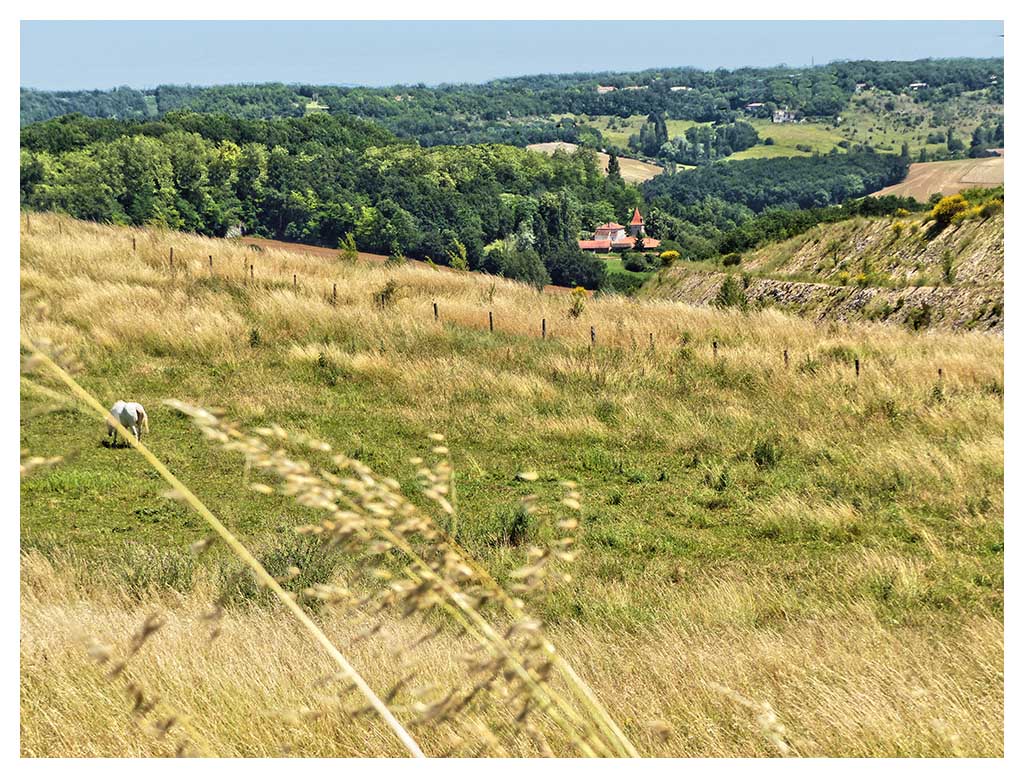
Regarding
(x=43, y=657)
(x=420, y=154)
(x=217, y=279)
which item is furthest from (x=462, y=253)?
(x=43, y=657)

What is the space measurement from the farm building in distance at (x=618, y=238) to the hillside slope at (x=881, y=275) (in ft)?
241

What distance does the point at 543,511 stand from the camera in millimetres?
9156

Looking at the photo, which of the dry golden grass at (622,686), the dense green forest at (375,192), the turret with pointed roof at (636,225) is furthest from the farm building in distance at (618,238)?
the dry golden grass at (622,686)

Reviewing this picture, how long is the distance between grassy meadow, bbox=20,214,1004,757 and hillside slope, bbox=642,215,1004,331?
187 inches

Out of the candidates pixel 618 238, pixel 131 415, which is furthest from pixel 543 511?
pixel 618 238

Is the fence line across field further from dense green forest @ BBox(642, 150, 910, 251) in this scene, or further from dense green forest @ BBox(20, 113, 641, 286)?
dense green forest @ BBox(642, 150, 910, 251)

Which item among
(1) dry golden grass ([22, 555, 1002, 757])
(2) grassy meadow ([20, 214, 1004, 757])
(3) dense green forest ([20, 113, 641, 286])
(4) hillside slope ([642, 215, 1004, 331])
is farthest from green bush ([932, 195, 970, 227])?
(3) dense green forest ([20, 113, 641, 286])

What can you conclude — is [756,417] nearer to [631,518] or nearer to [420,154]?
[631,518]

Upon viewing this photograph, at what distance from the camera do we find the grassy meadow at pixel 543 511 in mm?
3160

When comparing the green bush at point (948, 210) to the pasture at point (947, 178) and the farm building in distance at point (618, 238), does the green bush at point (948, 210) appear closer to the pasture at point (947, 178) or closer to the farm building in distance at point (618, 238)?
the farm building in distance at point (618, 238)

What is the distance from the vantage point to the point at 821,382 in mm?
13438

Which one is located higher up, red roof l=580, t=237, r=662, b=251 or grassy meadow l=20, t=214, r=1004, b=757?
red roof l=580, t=237, r=662, b=251

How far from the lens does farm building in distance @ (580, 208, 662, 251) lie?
359 feet

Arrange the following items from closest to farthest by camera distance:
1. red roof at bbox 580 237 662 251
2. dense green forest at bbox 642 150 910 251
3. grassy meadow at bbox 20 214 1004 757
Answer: grassy meadow at bbox 20 214 1004 757 → red roof at bbox 580 237 662 251 → dense green forest at bbox 642 150 910 251
